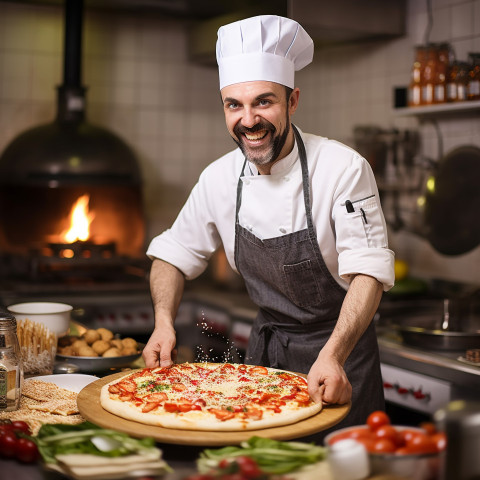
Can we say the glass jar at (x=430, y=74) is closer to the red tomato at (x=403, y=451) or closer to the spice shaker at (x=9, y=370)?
the spice shaker at (x=9, y=370)

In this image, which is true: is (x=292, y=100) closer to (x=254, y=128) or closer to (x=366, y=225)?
(x=254, y=128)

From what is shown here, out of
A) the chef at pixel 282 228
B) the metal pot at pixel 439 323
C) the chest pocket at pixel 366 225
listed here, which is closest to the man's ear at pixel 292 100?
the chef at pixel 282 228

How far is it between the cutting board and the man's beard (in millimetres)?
729

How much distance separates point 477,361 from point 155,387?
129 cm

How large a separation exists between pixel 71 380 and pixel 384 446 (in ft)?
3.21

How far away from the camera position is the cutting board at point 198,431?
53.6 inches

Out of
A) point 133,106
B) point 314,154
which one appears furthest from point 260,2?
point 314,154

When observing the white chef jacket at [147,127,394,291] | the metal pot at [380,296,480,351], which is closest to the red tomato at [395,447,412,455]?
the white chef jacket at [147,127,394,291]

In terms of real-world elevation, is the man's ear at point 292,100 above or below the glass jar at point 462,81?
below

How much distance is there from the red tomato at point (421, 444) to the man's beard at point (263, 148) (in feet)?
3.35

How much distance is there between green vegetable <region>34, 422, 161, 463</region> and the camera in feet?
4.08

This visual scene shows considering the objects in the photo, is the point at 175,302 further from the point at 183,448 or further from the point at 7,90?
the point at 7,90

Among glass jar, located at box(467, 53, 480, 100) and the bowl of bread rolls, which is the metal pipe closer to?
glass jar, located at box(467, 53, 480, 100)

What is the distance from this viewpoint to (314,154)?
6.95 feet
